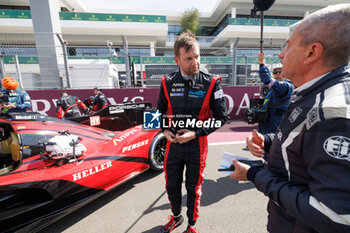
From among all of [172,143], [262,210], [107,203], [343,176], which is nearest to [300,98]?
[343,176]

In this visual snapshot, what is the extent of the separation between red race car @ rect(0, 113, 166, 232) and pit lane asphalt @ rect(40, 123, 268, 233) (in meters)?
0.27

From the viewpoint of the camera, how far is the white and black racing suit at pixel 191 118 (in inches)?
61.0

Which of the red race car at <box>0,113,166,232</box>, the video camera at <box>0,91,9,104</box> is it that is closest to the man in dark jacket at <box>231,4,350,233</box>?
the red race car at <box>0,113,166,232</box>

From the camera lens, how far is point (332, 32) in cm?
62

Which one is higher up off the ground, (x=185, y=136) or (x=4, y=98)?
(x=4, y=98)

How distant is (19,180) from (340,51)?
7.54ft

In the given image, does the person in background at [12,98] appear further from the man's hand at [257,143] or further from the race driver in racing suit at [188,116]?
the man's hand at [257,143]

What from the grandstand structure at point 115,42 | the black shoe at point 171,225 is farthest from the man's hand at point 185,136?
the grandstand structure at point 115,42

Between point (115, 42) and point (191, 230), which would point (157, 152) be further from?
point (115, 42)

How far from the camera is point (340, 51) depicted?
626 millimetres

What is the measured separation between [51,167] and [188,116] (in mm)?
1522

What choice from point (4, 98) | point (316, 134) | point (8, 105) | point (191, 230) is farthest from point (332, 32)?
point (4, 98)

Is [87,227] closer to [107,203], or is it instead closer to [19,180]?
[107,203]

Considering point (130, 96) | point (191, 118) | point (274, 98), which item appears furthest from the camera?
point (130, 96)
